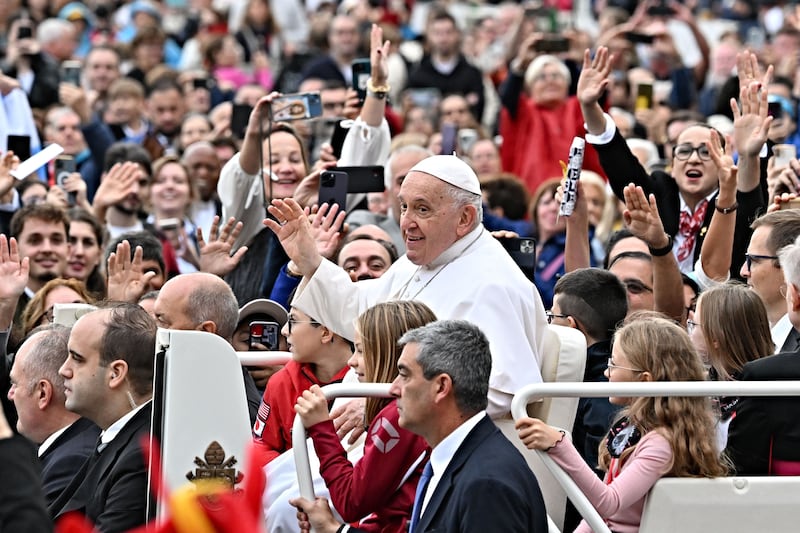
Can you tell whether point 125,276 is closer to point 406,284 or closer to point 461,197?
point 406,284

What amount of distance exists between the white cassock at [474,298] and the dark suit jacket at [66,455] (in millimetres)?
1029

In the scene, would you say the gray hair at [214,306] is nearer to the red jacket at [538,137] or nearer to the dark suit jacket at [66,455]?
the dark suit jacket at [66,455]

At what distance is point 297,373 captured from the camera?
615 centimetres

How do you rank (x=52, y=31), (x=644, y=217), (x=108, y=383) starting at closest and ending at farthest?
(x=108, y=383) → (x=644, y=217) → (x=52, y=31)

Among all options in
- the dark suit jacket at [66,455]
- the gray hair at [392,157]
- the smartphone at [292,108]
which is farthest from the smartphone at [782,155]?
the dark suit jacket at [66,455]

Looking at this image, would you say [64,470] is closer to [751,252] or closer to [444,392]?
[444,392]

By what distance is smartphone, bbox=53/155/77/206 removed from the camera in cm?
1010

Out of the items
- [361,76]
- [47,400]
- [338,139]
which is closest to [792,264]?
[47,400]

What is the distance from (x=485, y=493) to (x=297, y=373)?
157 centimetres

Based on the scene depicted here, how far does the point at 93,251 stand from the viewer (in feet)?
30.4

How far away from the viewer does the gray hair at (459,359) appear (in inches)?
195

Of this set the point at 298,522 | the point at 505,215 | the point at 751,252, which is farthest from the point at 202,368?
the point at 505,215

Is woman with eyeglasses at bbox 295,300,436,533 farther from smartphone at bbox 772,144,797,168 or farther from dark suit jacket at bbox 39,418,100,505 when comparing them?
smartphone at bbox 772,144,797,168

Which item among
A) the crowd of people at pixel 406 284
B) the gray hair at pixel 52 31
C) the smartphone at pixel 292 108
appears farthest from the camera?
the gray hair at pixel 52 31
